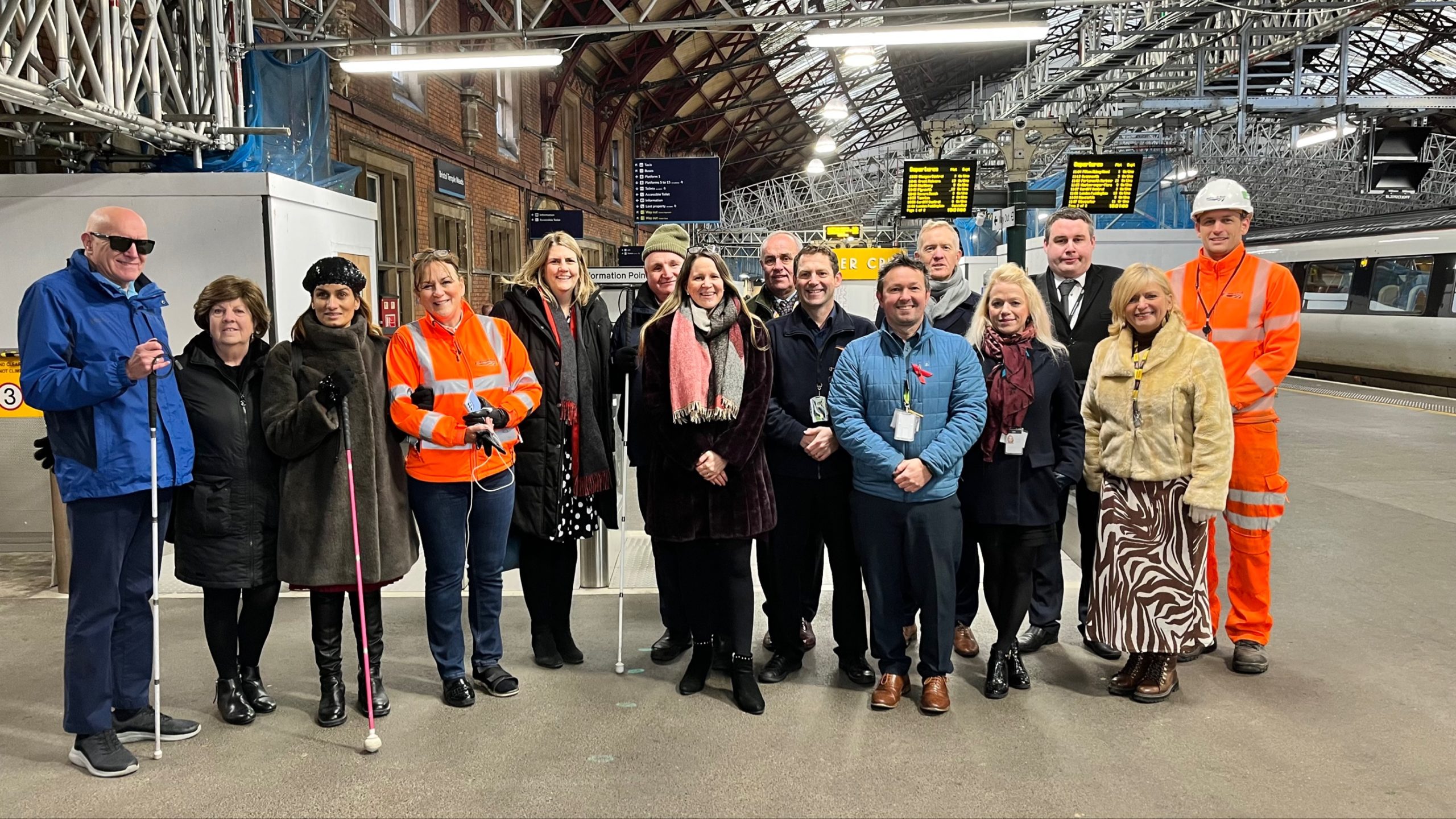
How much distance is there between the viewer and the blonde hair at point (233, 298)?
10.4ft

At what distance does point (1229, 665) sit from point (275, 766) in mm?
3574

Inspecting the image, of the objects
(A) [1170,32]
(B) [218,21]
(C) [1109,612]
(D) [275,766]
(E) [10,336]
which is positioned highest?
(A) [1170,32]

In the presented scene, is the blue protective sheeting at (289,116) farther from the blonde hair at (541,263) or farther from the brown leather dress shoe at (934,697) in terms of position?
the brown leather dress shoe at (934,697)

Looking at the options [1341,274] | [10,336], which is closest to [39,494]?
[10,336]

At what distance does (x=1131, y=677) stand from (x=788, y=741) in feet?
4.53

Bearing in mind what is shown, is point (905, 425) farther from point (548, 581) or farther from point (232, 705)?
point (232, 705)

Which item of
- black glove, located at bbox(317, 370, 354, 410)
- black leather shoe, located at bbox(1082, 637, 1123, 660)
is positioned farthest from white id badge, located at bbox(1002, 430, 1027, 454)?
black glove, located at bbox(317, 370, 354, 410)

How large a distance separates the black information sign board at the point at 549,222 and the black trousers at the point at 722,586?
12.4 m

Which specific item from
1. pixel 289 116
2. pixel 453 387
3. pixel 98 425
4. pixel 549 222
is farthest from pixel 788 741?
pixel 549 222

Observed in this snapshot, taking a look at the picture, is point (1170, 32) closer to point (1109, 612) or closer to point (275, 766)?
point (1109, 612)

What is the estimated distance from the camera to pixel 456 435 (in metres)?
3.32

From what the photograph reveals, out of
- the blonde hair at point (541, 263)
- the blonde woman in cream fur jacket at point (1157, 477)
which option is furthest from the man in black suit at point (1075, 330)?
the blonde hair at point (541, 263)

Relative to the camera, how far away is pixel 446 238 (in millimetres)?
12930

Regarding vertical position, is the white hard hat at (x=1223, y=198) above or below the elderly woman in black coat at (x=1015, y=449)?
above
